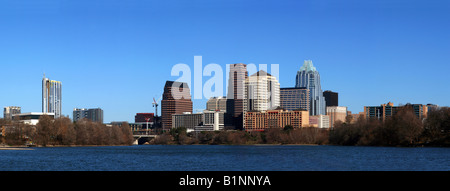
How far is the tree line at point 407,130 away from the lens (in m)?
143

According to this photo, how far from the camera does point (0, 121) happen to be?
543 feet

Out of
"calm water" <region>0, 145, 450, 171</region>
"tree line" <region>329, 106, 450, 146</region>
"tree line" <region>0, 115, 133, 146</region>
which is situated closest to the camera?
"calm water" <region>0, 145, 450, 171</region>

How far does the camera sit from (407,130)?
5753 inches

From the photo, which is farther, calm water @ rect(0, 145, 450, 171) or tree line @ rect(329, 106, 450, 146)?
tree line @ rect(329, 106, 450, 146)

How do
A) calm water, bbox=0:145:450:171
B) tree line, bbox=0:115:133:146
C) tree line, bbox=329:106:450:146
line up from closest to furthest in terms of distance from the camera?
calm water, bbox=0:145:450:171 → tree line, bbox=329:106:450:146 → tree line, bbox=0:115:133:146

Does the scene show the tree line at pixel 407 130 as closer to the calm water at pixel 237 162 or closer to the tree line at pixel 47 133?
the calm water at pixel 237 162

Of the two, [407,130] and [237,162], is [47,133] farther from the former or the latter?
[237,162]

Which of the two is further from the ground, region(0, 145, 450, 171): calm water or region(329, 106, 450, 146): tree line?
region(329, 106, 450, 146): tree line

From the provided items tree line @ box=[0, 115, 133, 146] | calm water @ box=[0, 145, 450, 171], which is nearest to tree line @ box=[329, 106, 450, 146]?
calm water @ box=[0, 145, 450, 171]

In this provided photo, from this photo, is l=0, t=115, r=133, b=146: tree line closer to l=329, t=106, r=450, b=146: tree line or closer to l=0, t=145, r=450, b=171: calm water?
l=0, t=145, r=450, b=171: calm water

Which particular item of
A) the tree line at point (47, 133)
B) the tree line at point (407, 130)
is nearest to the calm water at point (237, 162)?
the tree line at point (407, 130)

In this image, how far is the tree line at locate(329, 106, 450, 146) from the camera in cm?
14275
